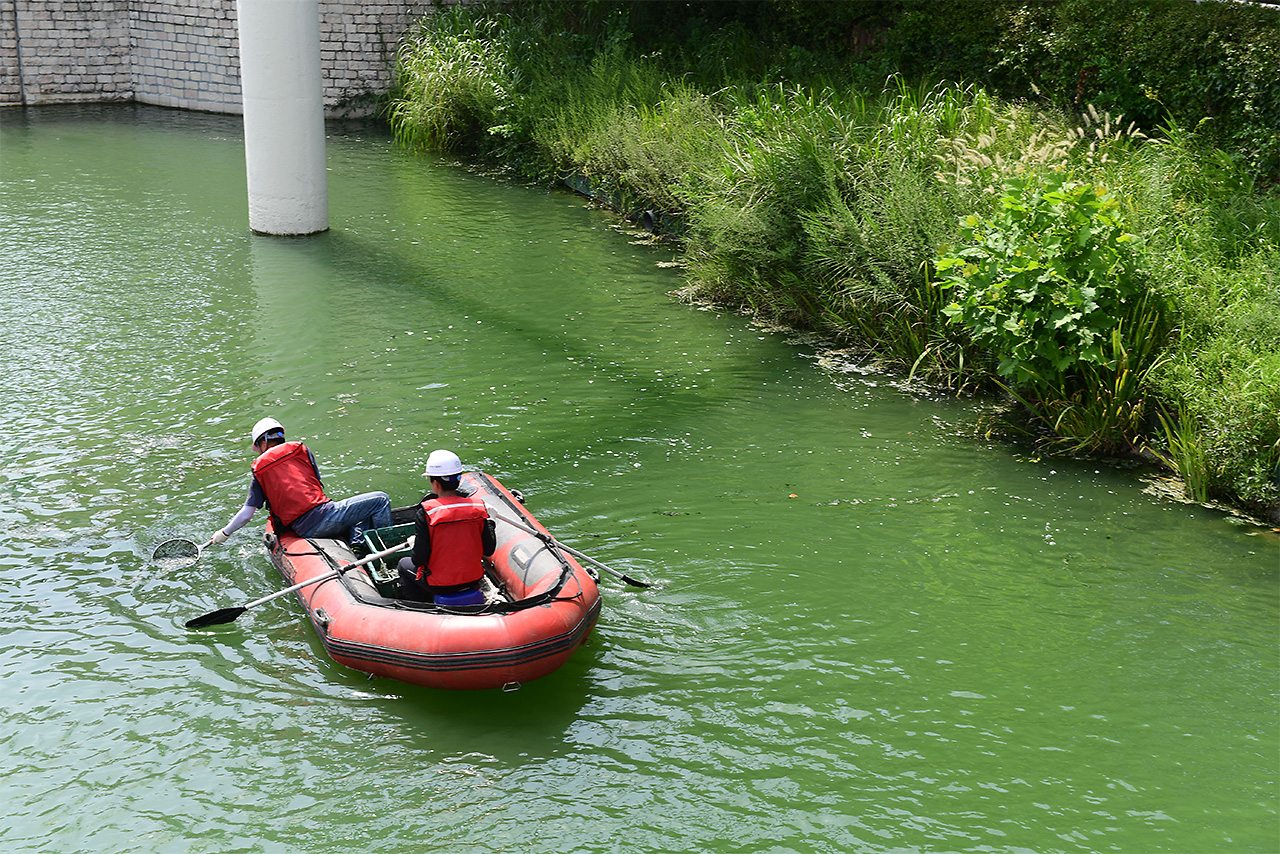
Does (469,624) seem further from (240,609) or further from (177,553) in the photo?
(177,553)

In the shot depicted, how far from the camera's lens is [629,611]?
22.2ft

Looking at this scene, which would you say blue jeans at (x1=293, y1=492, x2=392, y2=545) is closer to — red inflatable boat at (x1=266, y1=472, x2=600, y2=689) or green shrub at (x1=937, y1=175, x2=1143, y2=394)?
red inflatable boat at (x1=266, y1=472, x2=600, y2=689)

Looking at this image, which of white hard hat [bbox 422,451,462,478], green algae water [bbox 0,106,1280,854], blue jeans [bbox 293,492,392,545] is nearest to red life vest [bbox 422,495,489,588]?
white hard hat [bbox 422,451,462,478]

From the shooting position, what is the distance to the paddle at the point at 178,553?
707 centimetres

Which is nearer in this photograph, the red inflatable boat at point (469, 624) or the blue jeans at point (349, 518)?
the red inflatable boat at point (469, 624)

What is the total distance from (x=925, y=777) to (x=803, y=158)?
7289mm

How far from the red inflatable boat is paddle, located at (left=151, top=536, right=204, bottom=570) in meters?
0.88

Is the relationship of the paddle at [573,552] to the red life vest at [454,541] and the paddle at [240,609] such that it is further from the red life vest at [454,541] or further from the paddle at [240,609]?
the paddle at [240,609]

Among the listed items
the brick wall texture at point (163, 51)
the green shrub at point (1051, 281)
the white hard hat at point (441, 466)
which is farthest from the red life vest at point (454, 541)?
the brick wall texture at point (163, 51)

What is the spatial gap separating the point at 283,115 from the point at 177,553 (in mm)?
8006

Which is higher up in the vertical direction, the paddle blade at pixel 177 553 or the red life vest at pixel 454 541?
the red life vest at pixel 454 541

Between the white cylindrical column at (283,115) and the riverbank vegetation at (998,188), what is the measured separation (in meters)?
3.73

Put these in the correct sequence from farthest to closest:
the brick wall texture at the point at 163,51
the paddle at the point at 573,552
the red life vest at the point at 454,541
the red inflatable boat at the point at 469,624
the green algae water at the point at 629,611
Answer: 1. the brick wall texture at the point at 163,51
2. the paddle at the point at 573,552
3. the red life vest at the point at 454,541
4. the red inflatable boat at the point at 469,624
5. the green algae water at the point at 629,611

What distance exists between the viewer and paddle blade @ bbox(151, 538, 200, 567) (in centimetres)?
707
